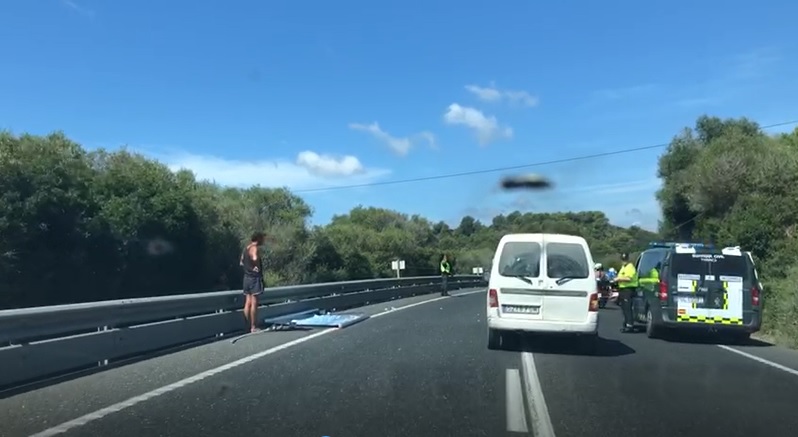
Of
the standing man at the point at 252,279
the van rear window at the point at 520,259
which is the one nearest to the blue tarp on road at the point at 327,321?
the standing man at the point at 252,279

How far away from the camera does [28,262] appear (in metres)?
27.3

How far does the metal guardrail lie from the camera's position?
9.49 m

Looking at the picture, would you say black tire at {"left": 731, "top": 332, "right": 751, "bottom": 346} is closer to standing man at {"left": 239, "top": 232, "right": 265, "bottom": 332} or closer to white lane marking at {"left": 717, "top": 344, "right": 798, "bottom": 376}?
white lane marking at {"left": 717, "top": 344, "right": 798, "bottom": 376}

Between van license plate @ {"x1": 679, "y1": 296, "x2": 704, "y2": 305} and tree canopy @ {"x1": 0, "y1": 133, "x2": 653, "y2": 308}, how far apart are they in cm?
1125

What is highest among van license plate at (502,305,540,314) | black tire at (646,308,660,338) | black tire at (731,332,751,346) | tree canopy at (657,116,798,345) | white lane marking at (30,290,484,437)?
tree canopy at (657,116,798,345)

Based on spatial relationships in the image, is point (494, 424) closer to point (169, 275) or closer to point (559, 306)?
point (559, 306)

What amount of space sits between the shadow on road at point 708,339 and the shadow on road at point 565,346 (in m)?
1.59

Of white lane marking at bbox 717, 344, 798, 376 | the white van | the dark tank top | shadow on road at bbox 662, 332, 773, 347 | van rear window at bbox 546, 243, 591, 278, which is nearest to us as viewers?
white lane marking at bbox 717, 344, 798, 376

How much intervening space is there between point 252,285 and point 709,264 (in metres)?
9.00

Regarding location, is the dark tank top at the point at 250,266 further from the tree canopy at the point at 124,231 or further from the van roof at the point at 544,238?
the tree canopy at the point at 124,231

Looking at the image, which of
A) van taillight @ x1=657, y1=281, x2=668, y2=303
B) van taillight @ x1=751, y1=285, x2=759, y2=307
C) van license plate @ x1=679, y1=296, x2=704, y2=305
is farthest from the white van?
van taillight @ x1=751, y1=285, x2=759, y2=307

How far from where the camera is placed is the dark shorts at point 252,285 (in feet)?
53.3

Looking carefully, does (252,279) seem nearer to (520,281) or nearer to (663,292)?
(520,281)

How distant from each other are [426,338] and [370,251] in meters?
58.5
